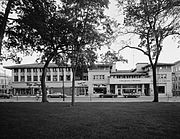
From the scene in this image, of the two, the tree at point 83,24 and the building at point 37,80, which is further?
the building at point 37,80

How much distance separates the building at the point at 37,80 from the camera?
203 ft

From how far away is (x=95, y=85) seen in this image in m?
60.8

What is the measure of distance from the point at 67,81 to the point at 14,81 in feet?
68.0

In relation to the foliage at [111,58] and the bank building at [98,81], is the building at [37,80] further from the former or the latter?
the foliage at [111,58]

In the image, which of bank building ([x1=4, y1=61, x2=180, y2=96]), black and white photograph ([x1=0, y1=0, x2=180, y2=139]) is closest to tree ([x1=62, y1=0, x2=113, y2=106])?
black and white photograph ([x1=0, y1=0, x2=180, y2=139])

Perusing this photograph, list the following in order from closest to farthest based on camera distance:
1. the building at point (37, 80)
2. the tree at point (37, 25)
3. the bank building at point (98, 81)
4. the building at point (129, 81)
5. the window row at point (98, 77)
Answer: the tree at point (37, 25), the building at point (129, 81), the bank building at point (98, 81), the window row at point (98, 77), the building at point (37, 80)

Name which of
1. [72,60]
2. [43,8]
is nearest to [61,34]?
[43,8]

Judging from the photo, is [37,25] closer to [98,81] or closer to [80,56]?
[80,56]

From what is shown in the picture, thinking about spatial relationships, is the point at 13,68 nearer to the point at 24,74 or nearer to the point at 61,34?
the point at 24,74

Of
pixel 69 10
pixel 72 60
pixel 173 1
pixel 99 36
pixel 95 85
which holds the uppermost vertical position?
pixel 69 10

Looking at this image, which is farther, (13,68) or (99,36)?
(13,68)

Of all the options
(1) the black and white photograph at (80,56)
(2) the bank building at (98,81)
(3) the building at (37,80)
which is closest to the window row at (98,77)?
(2) the bank building at (98,81)

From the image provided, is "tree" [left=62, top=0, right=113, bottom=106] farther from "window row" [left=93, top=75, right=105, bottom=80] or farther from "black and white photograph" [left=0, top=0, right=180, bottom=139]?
"window row" [left=93, top=75, right=105, bottom=80]

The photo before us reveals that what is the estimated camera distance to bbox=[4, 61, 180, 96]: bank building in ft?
194
